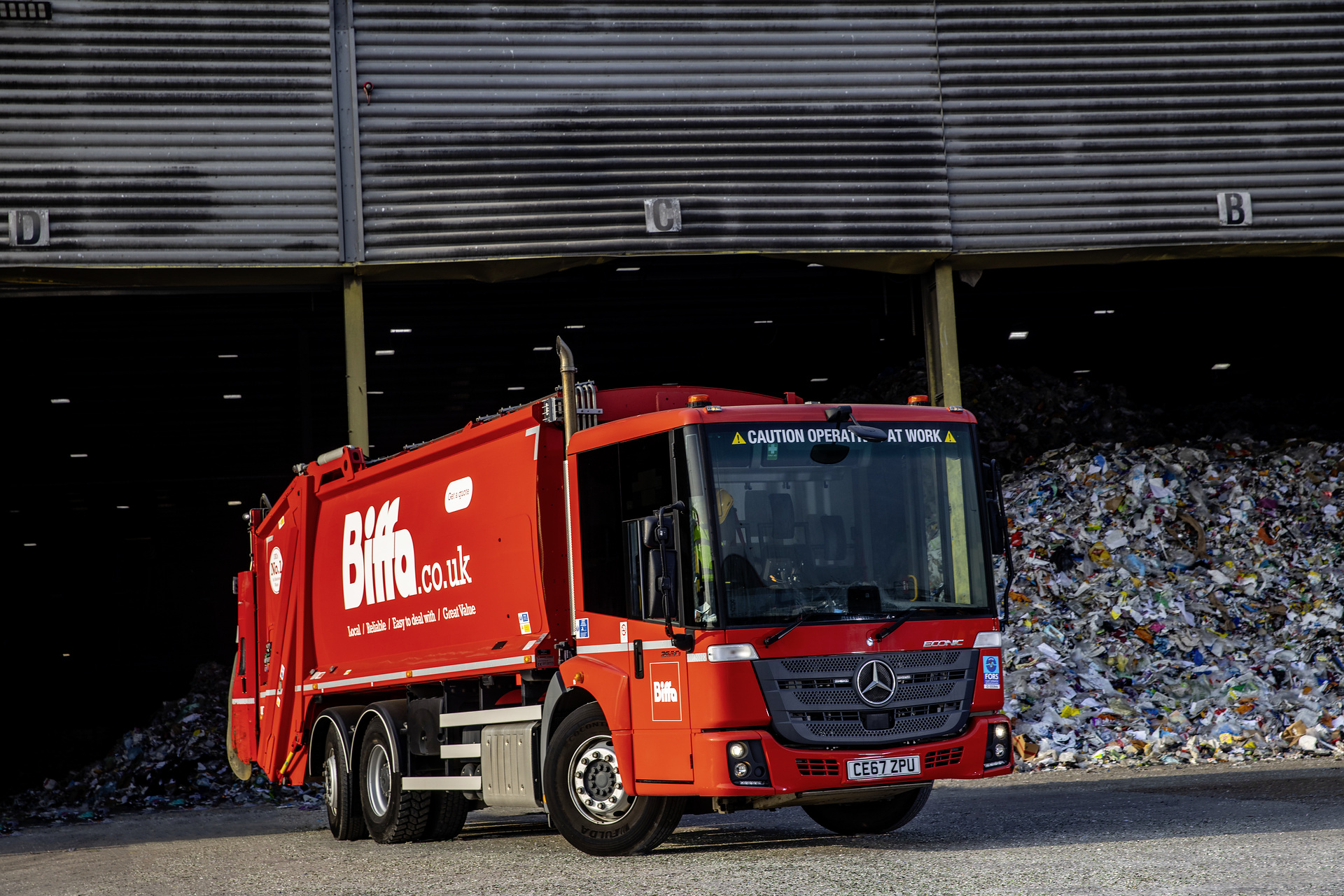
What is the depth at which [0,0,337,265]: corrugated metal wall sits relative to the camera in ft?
44.1

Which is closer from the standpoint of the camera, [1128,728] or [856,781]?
[856,781]

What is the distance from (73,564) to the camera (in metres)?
42.8

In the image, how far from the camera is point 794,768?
737cm

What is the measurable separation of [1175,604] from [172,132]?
11808 mm

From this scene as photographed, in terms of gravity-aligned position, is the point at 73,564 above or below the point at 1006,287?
below

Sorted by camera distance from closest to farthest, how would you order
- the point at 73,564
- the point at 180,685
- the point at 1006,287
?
the point at 1006,287 → the point at 180,685 → the point at 73,564

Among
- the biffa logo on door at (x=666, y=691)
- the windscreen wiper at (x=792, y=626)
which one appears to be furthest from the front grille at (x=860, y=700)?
the biffa logo on door at (x=666, y=691)

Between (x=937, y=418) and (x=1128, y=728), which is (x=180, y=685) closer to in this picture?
(x=1128, y=728)

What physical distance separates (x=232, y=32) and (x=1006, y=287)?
1175 centimetres

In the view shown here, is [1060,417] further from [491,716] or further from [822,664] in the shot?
[822,664]

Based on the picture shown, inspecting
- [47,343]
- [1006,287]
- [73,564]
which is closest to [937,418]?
A: [1006,287]

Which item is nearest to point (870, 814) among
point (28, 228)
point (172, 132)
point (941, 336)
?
point (941, 336)

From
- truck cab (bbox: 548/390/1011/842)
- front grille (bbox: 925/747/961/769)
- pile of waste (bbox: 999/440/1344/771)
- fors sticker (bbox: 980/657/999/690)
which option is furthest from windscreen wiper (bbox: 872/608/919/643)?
pile of waste (bbox: 999/440/1344/771)

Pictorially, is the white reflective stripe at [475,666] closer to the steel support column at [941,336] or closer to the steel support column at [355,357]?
the steel support column at [355,357]
